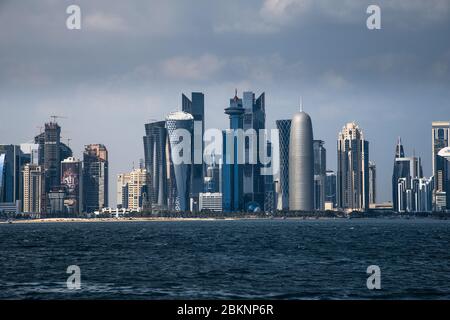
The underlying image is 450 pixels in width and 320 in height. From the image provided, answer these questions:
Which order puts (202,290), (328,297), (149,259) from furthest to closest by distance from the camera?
1. (149,259)
2. (202,290)
3. (328,297)

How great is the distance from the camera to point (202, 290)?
61.8m

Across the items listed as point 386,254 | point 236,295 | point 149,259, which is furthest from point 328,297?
point 386,254
